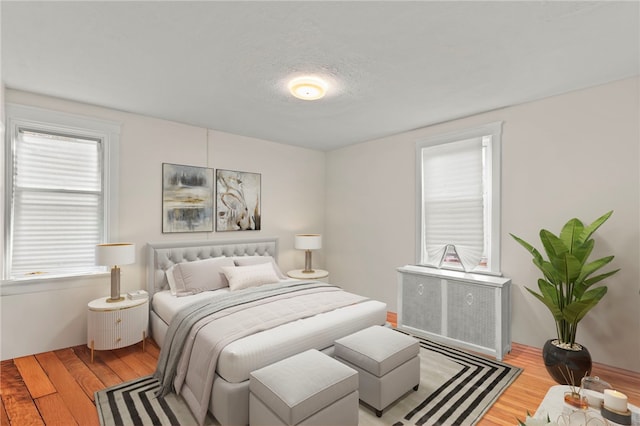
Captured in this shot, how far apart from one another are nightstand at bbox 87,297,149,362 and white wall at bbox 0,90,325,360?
1.27 feet

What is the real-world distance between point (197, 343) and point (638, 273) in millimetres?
3794

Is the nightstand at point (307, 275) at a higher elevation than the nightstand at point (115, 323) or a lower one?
higher

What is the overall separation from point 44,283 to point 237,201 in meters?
2.31

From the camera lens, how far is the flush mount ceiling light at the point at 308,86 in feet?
8.84

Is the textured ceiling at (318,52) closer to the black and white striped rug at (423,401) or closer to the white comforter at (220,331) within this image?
the white comforter at (220,331)

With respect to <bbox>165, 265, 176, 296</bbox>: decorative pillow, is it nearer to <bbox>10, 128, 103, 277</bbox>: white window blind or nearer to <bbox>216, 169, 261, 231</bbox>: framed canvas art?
<bbox>10, 128, 103, 277</bbox>: white window blind

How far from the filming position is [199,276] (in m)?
3.58

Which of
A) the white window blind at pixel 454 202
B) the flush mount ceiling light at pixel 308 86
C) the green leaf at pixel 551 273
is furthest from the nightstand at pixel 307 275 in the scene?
the green leaf at pixel 551 273

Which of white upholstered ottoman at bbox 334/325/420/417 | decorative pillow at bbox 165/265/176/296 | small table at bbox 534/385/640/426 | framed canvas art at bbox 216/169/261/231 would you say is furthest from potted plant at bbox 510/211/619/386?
decorative pillow at bbox 165/265/176/296

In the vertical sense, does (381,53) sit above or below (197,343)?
above

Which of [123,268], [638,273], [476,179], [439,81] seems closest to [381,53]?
[439,81]

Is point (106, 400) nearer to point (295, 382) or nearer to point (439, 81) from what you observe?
point (295, 382)

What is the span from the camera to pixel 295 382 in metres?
1.87

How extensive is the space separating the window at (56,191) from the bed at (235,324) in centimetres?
70
